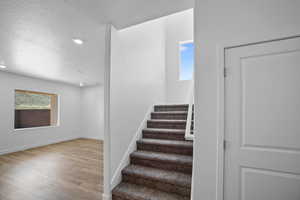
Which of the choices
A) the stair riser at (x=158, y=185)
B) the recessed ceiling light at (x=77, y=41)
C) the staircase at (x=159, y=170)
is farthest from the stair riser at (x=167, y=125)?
the recessed ceiling light at (x=77, y=41)

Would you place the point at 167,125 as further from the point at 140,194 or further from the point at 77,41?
the point at 77,41

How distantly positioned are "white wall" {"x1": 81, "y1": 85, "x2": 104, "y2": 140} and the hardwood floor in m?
1.99

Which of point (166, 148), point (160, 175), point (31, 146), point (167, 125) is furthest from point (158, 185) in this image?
point (31, 146)

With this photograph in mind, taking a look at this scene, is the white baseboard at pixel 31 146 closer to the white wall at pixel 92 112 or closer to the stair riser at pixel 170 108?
the white wall at pixel 92 112

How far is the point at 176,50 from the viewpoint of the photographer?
4305mm

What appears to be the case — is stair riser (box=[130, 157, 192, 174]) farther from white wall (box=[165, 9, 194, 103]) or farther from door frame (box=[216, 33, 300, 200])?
white wall (box=[165, 9, 194, 103])

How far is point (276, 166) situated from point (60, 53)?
3.62 m

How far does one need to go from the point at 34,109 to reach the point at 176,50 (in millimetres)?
5467

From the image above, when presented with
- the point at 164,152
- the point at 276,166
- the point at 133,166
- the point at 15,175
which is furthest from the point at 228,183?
the point at 15,175

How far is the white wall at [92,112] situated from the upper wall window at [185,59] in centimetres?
345

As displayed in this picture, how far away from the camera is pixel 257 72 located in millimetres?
1182

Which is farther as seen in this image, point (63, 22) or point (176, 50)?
point (176, 50)

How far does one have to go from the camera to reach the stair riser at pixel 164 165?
1.86m

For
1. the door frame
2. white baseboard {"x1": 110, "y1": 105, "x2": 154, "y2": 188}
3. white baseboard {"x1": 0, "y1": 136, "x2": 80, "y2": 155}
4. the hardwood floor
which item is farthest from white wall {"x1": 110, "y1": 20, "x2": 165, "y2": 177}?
white baseboard {"x1": 0, "y1": 136, "x2": 80, "y2": 155}
